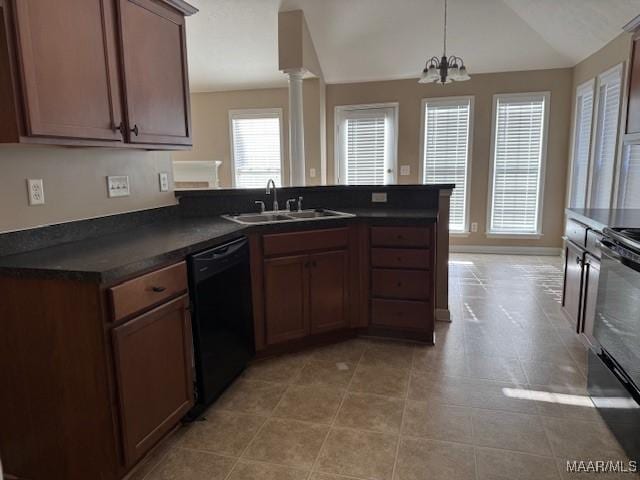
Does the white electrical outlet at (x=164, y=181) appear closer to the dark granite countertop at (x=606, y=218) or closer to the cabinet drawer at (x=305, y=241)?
the cabinet drawer at (x=305, y=241)

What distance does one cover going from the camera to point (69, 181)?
2084mm

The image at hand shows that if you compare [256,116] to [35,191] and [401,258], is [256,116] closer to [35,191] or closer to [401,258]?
[401,258]

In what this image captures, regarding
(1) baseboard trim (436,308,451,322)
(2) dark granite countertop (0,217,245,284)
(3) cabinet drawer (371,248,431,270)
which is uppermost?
(2) dark granite countertop (0,217,245,284)

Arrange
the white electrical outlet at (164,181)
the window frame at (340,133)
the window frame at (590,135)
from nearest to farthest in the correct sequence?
1. the white electrical outlet at (164,181)
2. the window frame at (590,135)
3. the window frame at (340,133)

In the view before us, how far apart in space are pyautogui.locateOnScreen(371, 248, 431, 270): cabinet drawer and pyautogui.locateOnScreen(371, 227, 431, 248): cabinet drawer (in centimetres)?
4

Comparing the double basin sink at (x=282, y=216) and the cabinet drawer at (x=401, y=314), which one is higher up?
the double basin sink at (x=282, y=216)

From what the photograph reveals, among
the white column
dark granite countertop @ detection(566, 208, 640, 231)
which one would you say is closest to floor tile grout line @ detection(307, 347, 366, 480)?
dark granite countertop @ detection(566, 208, 640, 231)

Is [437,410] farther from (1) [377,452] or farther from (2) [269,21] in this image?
(2) [269,21]

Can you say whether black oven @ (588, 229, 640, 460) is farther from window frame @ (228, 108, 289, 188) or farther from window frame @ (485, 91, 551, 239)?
window frame @ (228, 108, 289, 188)

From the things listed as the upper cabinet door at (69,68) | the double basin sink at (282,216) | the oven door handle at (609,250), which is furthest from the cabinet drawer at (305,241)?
the oven door handle at (609,250)

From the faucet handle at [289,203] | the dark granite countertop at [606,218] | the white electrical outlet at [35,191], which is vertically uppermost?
the white electrical outlet at [35,191]

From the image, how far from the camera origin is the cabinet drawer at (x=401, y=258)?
113 inches

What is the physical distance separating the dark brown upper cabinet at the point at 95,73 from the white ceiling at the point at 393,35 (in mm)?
2485

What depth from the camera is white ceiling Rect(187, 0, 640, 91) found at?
4.41 meters
